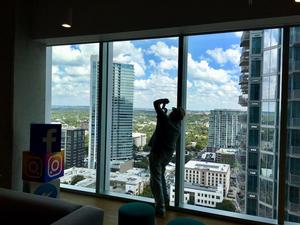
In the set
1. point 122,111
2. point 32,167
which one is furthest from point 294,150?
point 32,167

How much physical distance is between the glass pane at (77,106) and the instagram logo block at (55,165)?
0.83 meters

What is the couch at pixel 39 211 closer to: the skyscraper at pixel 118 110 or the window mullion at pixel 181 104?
the window mullion at pixel 181 104

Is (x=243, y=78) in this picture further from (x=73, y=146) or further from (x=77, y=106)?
(x=73, y=146)

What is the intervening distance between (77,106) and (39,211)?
266 cm

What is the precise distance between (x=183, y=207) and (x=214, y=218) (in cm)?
44

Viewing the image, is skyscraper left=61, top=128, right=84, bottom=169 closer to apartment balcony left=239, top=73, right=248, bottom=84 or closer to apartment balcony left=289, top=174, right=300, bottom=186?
apartment balcony left=239, top=73, right=248, bottom=84

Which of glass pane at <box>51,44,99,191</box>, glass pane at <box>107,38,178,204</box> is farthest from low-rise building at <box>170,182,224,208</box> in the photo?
glass pane at <box>51,44,99,191</box>

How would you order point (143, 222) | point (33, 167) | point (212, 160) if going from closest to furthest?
point (143, 222), point (33, 167), point (212, 160)

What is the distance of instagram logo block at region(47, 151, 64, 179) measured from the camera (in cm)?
360

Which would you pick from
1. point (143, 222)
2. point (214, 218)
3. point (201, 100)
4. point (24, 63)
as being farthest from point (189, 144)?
point (24, 63)

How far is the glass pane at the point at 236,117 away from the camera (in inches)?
140

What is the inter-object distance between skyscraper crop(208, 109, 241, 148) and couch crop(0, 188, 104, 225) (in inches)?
81.7

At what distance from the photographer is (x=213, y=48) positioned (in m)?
3.80

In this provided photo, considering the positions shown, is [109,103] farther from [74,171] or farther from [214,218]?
[214,218]
